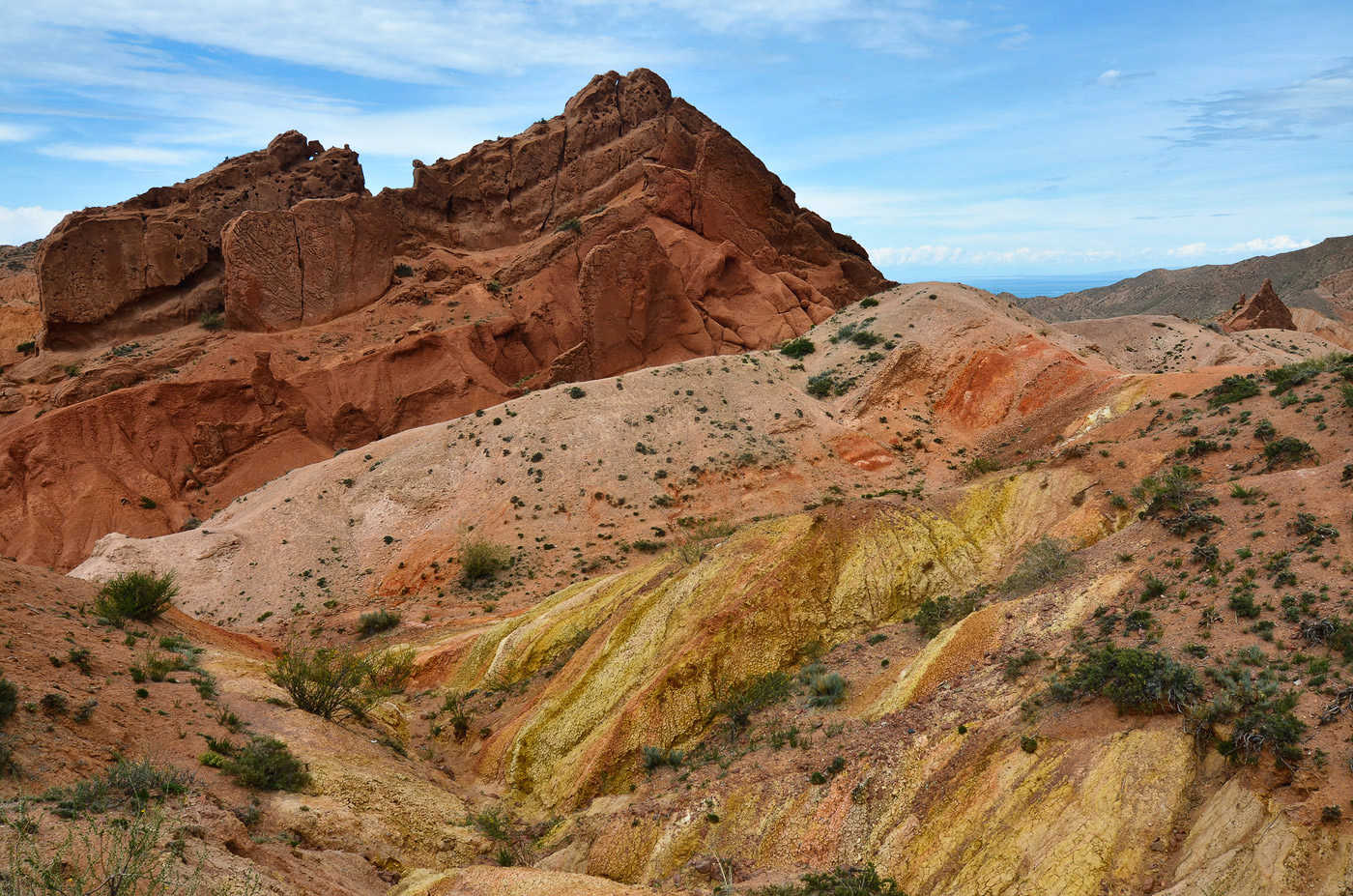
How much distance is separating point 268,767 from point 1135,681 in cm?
1198

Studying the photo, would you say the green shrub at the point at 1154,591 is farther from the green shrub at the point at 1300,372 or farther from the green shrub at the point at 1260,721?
the green shrub at the point at 1300,372

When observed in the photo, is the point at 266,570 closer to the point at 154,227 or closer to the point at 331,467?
the point at 331,467

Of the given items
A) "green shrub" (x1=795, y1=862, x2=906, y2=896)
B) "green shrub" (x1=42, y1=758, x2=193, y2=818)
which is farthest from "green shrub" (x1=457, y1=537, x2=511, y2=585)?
"green shrub" (x1=795, y1=862, x2=906, y2=896)

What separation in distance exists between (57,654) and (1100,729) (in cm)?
1510

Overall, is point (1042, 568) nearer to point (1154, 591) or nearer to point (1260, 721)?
point (1154, 591)

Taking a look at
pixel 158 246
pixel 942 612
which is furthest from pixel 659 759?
pixel 158 246

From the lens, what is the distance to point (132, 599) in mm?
15836

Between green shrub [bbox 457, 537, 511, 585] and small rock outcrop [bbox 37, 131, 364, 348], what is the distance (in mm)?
28731

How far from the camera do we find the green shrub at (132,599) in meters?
15.1

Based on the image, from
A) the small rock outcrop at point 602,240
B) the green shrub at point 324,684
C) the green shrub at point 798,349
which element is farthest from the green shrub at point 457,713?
the small rock outcrop at point 602,240

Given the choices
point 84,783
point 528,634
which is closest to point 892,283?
point 528,634

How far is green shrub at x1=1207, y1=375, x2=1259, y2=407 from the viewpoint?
1945 cm

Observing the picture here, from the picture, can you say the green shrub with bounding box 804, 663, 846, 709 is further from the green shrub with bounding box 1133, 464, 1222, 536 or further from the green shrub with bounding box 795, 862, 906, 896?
the green shrub with bounding box 1133, 464, 1222, 536

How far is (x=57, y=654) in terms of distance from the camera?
39.5ft
